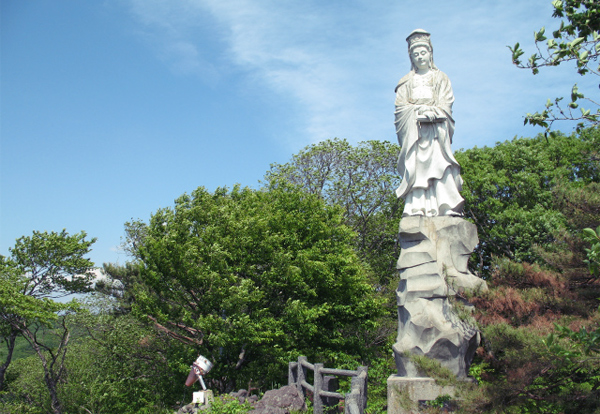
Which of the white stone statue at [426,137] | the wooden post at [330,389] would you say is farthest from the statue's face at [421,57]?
the wooden post at [330,389]

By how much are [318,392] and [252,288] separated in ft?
16.6

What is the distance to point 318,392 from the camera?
27.0 ft

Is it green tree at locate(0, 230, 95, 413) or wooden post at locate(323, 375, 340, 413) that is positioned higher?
green tree at locate(0, 230, 95, 413)

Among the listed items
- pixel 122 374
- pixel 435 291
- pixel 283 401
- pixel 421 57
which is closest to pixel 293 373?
pixel 283 401

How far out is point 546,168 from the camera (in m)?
17.5

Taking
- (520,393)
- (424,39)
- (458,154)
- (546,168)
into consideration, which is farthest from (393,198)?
(520,393)

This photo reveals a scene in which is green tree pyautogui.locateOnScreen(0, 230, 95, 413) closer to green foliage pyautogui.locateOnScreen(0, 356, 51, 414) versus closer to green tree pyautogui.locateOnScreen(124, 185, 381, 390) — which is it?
green foliage pyautogui.locateOnScreen(0, 356, 51, 414)

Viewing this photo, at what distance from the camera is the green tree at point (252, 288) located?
40.8 feet

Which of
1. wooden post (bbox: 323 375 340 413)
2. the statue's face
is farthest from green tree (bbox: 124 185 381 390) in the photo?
the statue's face

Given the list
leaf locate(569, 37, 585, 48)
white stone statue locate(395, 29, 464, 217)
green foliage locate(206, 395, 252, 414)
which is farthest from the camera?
green foliage locate(206, 395, 252, 414)

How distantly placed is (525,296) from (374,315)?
356 inches

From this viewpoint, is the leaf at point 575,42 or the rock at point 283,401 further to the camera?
the rock at point 283,401

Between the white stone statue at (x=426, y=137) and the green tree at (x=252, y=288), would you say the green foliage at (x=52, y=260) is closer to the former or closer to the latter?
the green tree at (x=252, y=288)

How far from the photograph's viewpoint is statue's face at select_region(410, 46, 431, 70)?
8.48 m
